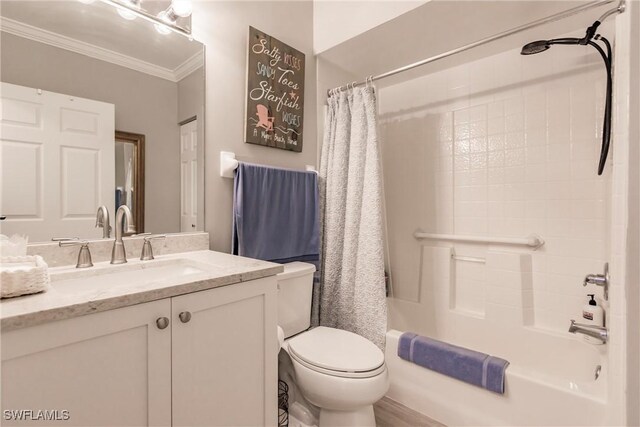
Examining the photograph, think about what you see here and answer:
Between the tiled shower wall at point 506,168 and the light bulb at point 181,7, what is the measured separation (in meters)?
1.56

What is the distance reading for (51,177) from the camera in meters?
1.09

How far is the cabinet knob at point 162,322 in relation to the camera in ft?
2.69

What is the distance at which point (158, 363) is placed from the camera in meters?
0.83

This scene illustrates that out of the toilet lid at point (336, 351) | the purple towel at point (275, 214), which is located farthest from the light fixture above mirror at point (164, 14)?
the toilet lid at point (336, 351)

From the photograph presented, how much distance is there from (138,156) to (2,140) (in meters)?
0.41

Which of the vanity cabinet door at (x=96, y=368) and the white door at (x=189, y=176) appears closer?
the vanity cabinet door at (x=96, y=368)

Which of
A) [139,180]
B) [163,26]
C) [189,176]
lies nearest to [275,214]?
[189,176]

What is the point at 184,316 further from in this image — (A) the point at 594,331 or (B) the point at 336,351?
(A) the point at 594,331

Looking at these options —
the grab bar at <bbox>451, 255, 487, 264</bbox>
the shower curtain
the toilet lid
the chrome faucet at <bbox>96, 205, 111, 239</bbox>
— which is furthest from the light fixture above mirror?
the grab bar at <bbox>451, 255, 487, 264</bbox>

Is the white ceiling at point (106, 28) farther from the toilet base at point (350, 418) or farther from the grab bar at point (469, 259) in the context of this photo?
the grab bar at point (469, 259)

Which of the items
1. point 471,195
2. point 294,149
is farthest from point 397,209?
point 294,149

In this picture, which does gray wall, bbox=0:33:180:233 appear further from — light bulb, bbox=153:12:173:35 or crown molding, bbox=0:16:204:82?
light bulb, bbox=153:12:173:35

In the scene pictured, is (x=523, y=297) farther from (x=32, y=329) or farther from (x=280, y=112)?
(x=32, y=329)

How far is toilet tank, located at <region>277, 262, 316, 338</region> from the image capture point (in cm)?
152
